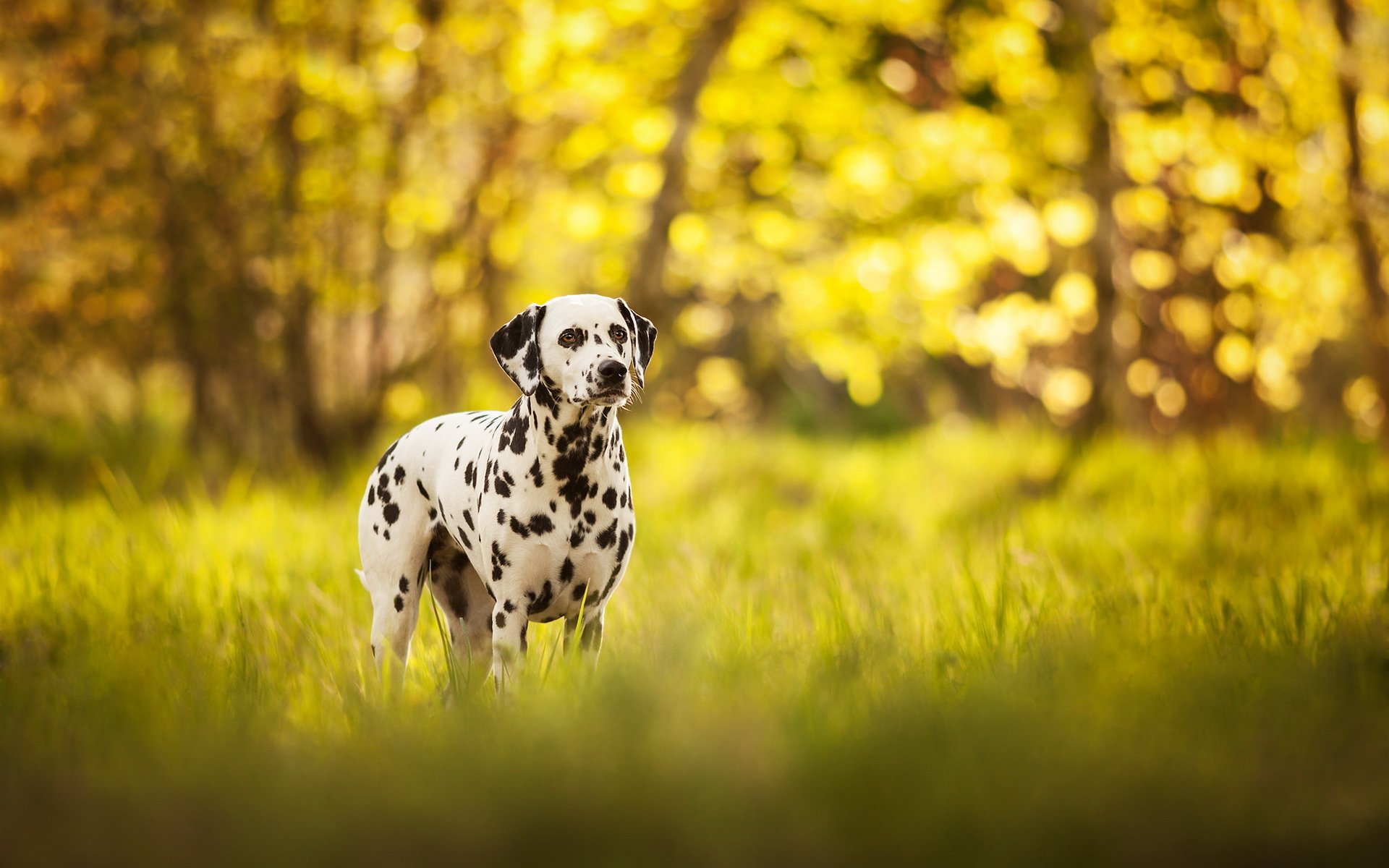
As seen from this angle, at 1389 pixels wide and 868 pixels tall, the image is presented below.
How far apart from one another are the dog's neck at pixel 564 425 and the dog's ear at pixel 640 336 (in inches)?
6.8

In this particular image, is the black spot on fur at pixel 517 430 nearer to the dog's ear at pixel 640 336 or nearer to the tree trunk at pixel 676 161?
the dog's ear at pixel 640 336

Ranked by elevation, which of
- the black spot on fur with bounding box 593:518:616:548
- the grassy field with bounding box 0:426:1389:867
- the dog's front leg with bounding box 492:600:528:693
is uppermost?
the black spot on fur with bounding box 593:518:616:548

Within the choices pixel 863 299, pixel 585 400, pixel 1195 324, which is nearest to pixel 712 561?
pixel 585 400

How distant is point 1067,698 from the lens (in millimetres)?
2418

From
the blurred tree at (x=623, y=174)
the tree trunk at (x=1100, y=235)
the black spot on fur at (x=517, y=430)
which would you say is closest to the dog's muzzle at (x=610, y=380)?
the black spot on fur at (x=517, y=430)

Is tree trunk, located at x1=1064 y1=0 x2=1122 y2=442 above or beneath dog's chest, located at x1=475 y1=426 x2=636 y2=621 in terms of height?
above

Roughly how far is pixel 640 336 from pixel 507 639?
930 mm

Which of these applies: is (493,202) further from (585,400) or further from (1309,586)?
(1309,586)

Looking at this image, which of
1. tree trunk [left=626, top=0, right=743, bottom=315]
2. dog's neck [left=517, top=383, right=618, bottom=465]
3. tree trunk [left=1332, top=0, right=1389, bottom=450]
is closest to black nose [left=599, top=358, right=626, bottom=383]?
dog's neck [left=517, top=383, right=618, bottom=465]

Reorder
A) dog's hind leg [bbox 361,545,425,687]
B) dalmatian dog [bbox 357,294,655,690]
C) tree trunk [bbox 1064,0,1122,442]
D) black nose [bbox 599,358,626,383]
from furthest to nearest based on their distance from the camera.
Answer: tree trunk [bbox 1064,0,1122,442], dog's hind leg [bbox 361,545,425,687], dalmatian dog [bbox 357,294,655,690], black nose [bbox 599,358,626,383]

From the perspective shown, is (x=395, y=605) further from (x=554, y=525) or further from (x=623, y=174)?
(x=623, y=174)

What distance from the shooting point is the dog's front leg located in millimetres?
2486

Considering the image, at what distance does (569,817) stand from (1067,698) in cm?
136

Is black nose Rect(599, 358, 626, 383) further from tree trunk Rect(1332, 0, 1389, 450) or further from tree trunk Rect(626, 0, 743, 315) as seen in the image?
tree trunk Rect(1332, 0, 1389, 450)
